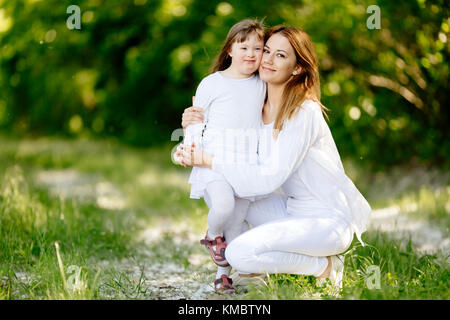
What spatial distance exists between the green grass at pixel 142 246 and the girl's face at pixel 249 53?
1.14 m

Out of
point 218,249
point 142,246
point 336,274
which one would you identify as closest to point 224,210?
point 218,249

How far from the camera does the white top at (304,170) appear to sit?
2.70 m

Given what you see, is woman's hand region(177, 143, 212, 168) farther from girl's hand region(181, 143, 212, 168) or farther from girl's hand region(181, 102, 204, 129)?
girl's hand region(181, 102, 204, 129)

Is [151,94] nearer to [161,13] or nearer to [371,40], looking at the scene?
[161,13]

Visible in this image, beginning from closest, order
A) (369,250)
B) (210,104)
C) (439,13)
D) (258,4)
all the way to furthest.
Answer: (210,104) → (369,250) → (439,13) → (258,4)

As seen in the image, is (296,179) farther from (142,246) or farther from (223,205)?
(142,246)

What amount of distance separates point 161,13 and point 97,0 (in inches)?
48.3

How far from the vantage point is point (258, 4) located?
18.7 ft

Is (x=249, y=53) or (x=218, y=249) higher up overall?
(x=249, y=53)

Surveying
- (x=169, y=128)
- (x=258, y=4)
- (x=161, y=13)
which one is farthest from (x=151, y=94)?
(x=258, y=4)

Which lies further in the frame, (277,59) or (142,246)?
(142,246)

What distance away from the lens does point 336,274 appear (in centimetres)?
282

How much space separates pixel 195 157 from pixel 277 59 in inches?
26.8

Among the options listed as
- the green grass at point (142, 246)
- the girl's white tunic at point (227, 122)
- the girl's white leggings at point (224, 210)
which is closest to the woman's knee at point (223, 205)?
the girl's white leggings at point (224, 210)
